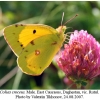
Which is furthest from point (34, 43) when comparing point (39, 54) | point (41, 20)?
point (41, 20)

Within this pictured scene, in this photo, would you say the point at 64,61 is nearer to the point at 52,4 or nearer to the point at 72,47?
the point at 72,47

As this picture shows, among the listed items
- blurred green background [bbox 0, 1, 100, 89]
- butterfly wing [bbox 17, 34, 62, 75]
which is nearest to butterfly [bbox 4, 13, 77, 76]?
butterfly wing [bbox 17, 34, 62, 75]

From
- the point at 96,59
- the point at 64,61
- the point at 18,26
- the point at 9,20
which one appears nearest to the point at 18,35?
the point at 18,26

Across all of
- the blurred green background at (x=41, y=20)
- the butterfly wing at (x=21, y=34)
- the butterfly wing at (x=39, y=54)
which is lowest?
the blurred green background at (x=41, y=20)

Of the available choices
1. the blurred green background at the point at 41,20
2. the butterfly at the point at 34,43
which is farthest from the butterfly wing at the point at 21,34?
the blurred green background at the point at 41,20

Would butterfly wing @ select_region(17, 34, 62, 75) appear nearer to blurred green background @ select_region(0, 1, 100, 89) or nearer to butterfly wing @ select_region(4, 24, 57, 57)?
butterfly wing @ select_region(4, 24, 57, 57)

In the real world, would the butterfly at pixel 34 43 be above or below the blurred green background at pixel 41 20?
above

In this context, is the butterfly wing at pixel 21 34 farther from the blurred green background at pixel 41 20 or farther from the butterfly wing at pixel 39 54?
the blurred green background at pixel 41 20
